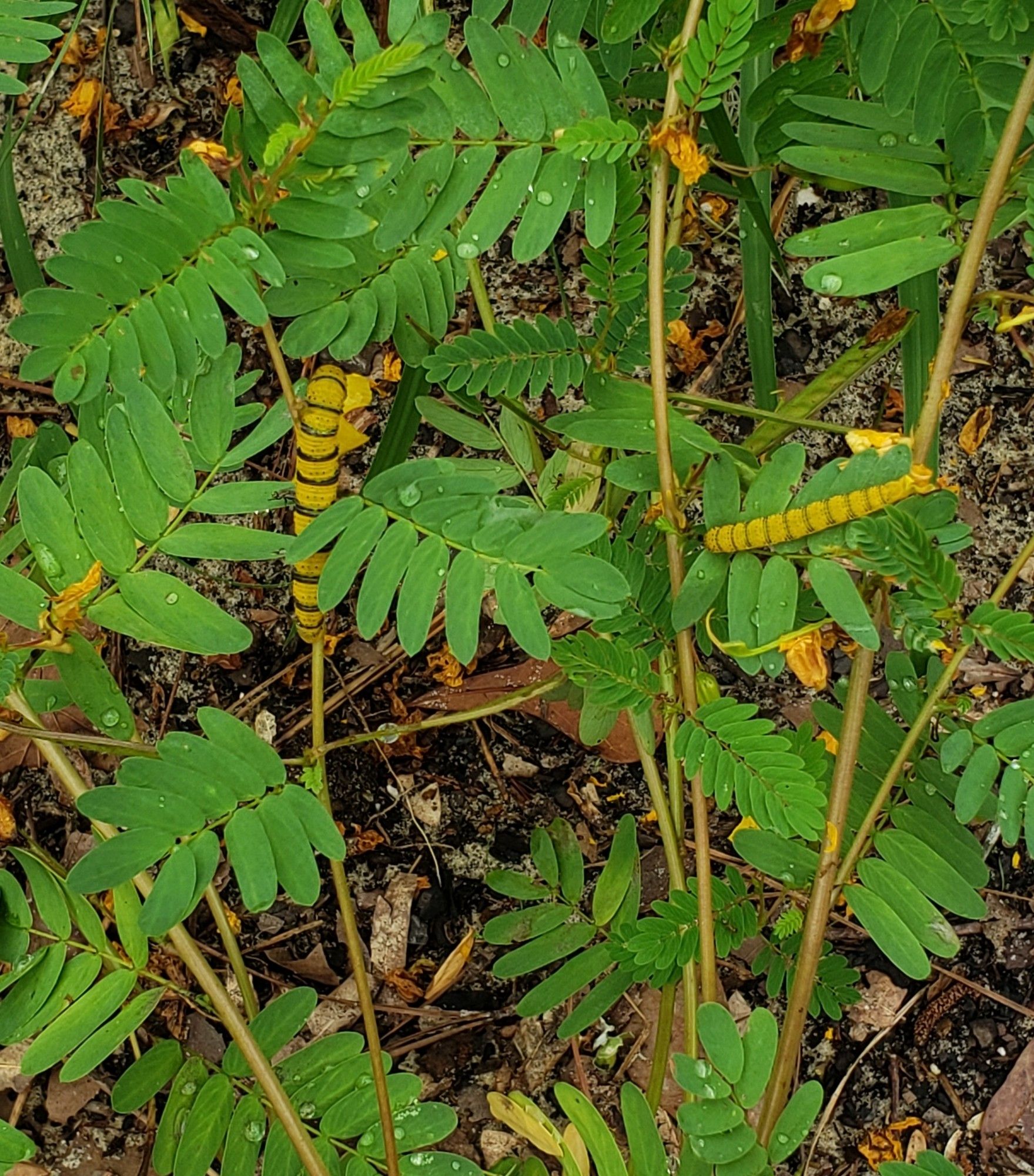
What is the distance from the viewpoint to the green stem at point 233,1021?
119cm

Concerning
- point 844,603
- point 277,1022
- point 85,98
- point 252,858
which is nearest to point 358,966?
point 277,1022

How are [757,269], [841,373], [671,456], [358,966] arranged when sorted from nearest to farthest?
[671,456] → [358,966] → [841,373] → [757,269]

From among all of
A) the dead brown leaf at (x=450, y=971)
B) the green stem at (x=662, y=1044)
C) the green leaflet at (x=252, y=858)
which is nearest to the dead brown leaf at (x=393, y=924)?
the dead brown leaf at (x=450, y=971)

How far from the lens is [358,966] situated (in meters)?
1.35

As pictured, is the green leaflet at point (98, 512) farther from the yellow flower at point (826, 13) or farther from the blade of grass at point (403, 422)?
the yellow flower at point (826, 13)

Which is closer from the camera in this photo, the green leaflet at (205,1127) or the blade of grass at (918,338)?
the green leaflet at (205,1127)

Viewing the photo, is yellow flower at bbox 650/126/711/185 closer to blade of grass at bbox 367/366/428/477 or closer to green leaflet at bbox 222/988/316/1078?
blade of grass at bbox 367/366/428/477

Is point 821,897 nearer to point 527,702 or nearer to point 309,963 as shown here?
point 527,702

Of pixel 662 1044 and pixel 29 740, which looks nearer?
pixel 662 1044

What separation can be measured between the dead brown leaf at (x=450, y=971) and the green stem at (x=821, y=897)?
0.72m

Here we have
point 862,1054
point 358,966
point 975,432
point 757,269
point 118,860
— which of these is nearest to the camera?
point 118,860

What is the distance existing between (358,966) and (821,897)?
0.57 m

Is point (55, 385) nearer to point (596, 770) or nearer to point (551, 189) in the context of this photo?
point (551, 189)

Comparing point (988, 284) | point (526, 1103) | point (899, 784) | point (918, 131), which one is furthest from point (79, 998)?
point (988, 284)
